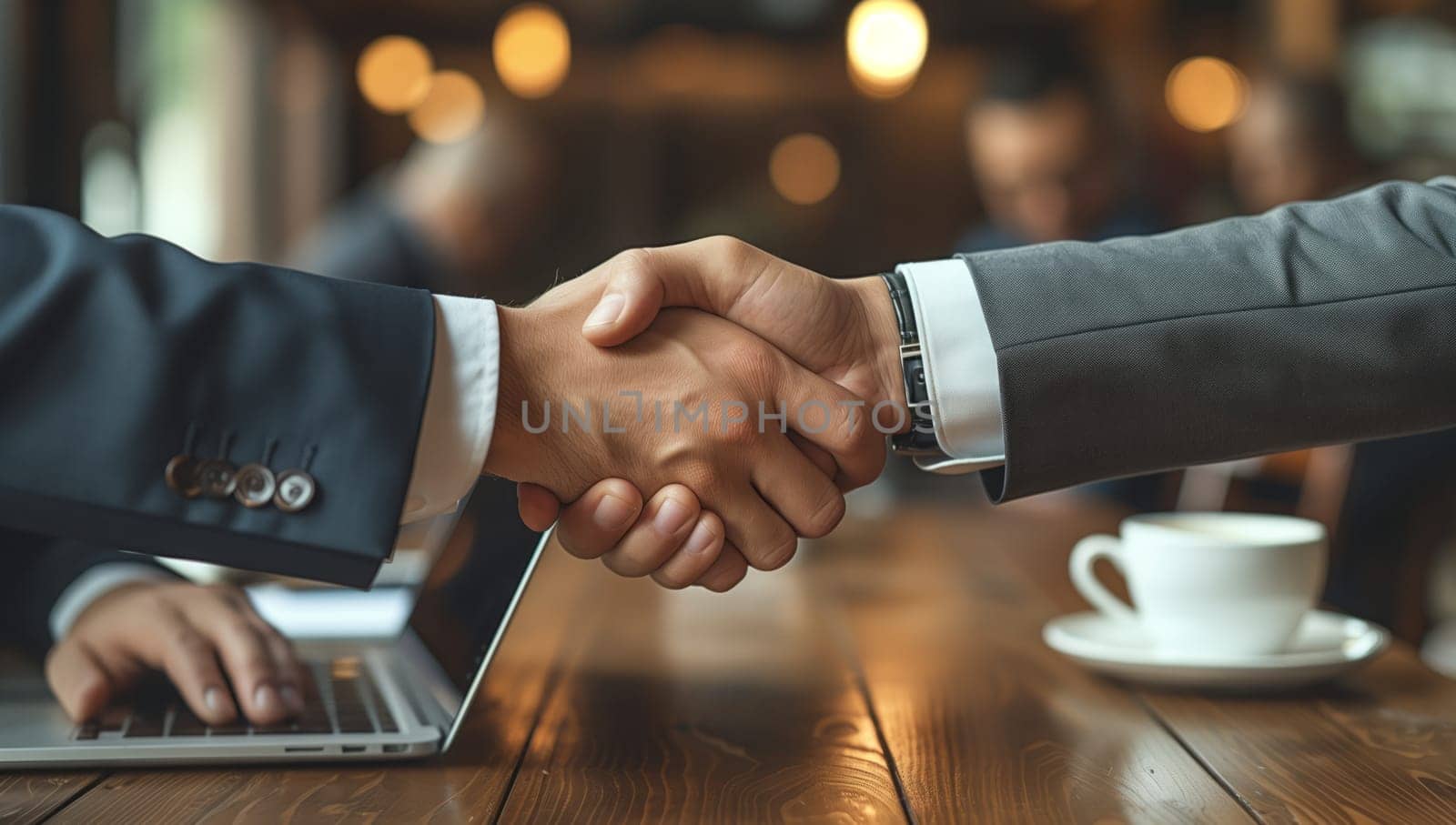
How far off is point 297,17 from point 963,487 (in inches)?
170

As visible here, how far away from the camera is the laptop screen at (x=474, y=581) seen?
70 centimetres

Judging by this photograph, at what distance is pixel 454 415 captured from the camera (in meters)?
0.72

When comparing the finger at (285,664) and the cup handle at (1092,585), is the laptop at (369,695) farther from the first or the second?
the cup handle at (1092,585)

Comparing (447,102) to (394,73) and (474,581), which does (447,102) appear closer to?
(394,73)

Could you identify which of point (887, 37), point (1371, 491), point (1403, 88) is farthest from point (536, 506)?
point (1403, 88)

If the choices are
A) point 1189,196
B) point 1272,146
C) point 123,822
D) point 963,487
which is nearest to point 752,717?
point 123,822

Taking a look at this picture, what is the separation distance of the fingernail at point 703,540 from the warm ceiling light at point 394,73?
16.8 feet

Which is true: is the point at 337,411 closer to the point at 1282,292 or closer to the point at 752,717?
the point at 752,717

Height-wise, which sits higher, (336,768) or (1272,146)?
(1272,146)

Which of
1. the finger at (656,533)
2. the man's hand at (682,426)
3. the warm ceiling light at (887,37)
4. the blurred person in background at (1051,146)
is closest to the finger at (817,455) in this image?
the man's hand at (682,426)

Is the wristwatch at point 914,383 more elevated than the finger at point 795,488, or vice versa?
the wristwatch at point 914,383

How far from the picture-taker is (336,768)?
0.61m

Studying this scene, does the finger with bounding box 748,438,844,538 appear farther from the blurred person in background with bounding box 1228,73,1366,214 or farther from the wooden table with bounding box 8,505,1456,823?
the blurred person in background with bounding box 1228,73,1366,214

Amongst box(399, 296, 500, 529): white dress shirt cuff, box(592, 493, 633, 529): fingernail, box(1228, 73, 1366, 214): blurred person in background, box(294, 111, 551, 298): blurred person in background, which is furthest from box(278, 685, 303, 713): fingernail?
box(1228, 73, 1366, 214): blurred person in background
